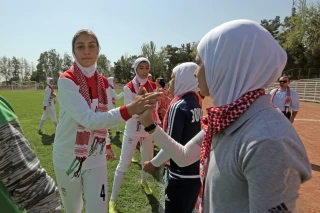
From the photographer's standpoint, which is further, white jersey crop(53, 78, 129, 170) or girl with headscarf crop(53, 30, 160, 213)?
girl with headscarf crop(53, 30, 160, 213)

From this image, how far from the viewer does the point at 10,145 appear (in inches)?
47.6

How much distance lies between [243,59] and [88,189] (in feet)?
7.35

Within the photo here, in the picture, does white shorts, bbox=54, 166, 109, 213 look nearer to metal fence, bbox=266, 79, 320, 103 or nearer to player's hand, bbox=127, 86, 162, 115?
player's hand, bbox=127, 86, 162, 115

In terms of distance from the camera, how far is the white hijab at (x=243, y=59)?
54.6 inches

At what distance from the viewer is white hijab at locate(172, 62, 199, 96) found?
3309mm

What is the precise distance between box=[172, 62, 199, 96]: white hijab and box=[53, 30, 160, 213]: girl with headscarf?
0.89 m

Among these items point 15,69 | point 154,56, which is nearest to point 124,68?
point 154,56

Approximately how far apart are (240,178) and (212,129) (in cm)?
31

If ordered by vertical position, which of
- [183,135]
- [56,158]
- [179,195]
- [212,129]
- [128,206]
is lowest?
[128,206]

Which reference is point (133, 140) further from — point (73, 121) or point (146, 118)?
point (146, 118)

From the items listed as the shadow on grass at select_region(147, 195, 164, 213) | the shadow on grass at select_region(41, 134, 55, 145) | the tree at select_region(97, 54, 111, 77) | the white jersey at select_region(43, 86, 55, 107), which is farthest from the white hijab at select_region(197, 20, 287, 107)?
the tree at select_region(97, 54, 111, 77)

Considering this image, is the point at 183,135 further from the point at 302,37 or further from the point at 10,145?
the point at 302,37

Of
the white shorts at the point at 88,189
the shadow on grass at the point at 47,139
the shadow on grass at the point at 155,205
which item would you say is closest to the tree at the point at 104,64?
the shadow on grass at the point at 47,139

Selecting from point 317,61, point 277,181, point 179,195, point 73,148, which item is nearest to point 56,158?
point 73,148
